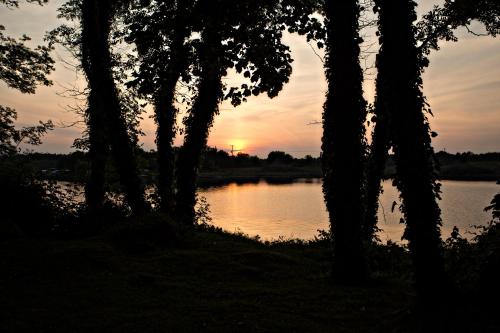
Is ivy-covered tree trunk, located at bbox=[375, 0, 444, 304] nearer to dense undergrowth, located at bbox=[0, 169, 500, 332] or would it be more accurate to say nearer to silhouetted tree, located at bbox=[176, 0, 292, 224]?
dense undergrowth, located at bbox=[0, 169, 500, 332]

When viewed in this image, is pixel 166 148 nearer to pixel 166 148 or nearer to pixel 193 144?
pixel 166 148

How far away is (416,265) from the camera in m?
7.52

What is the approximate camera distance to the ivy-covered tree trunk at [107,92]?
16328 mm

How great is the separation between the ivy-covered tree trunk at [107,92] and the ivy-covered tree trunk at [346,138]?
31.4 ft

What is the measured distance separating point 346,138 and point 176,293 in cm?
529

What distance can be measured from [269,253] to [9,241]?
745cm

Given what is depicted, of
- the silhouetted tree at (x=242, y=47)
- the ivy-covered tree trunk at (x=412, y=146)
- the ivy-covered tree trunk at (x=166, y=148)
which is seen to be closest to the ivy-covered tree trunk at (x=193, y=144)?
the ivy-covered tree trunk at (x=166, y=148)

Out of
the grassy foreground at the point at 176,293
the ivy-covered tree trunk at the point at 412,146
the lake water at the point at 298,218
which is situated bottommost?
the lake water at the point at 298,218

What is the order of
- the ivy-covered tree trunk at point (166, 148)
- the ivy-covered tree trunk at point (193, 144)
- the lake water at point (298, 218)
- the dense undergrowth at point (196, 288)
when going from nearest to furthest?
1. the dense undergrowth at point (196, 288)
2. the ivy-covered tree trunk at point (193, 144)
3. the ivy-covered tree trunk at point (166, 148)
4. the lake water at point (298, 218)

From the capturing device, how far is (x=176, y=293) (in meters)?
8.43

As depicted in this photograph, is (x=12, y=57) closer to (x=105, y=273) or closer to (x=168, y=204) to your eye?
(x=168, y=204)

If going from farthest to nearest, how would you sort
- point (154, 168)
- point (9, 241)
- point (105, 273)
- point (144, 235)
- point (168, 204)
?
point (154, 168), point (168, 204), point (144, 235), point (9, 241), point (105, 273)

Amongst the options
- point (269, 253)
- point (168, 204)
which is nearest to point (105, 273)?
point (269, 253)

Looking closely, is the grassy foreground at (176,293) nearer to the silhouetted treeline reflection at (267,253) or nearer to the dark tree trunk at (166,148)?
the silhouetted treeline reflection at (267,253)
